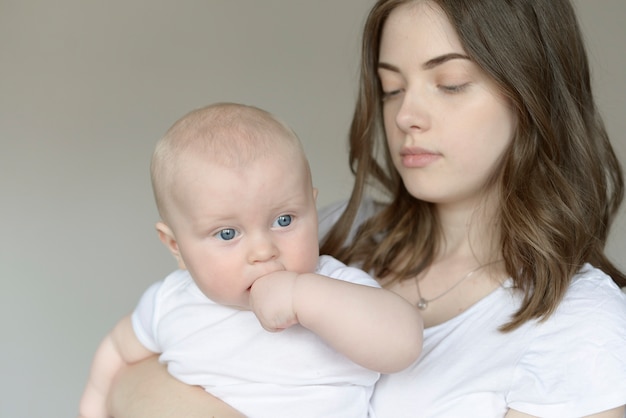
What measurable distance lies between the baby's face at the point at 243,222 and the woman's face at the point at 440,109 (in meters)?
0.45

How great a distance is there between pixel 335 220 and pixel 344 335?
0.98 m

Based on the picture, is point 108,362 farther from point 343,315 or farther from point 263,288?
point 343,315

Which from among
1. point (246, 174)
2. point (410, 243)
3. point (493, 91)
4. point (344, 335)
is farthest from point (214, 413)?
point (493, 91)

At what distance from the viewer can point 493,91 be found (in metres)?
Answer: 1.89

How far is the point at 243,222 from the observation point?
1.54 meters

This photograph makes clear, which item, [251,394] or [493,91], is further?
[493,91]

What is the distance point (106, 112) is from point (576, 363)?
108 inches

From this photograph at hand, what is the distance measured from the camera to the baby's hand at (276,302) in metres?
1.48

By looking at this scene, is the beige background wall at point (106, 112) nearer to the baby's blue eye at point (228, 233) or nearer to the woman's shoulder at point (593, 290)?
the woman's shoulder at point (593, 290)

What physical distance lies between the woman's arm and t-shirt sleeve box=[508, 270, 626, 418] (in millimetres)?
615

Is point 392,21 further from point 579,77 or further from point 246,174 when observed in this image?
point 246,174

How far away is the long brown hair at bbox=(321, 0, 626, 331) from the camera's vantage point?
6.10ft

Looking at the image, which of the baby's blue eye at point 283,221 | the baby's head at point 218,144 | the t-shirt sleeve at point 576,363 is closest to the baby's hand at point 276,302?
the baby's blue eye at point 283,221

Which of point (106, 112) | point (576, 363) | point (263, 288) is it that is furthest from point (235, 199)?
point (106, 112)
